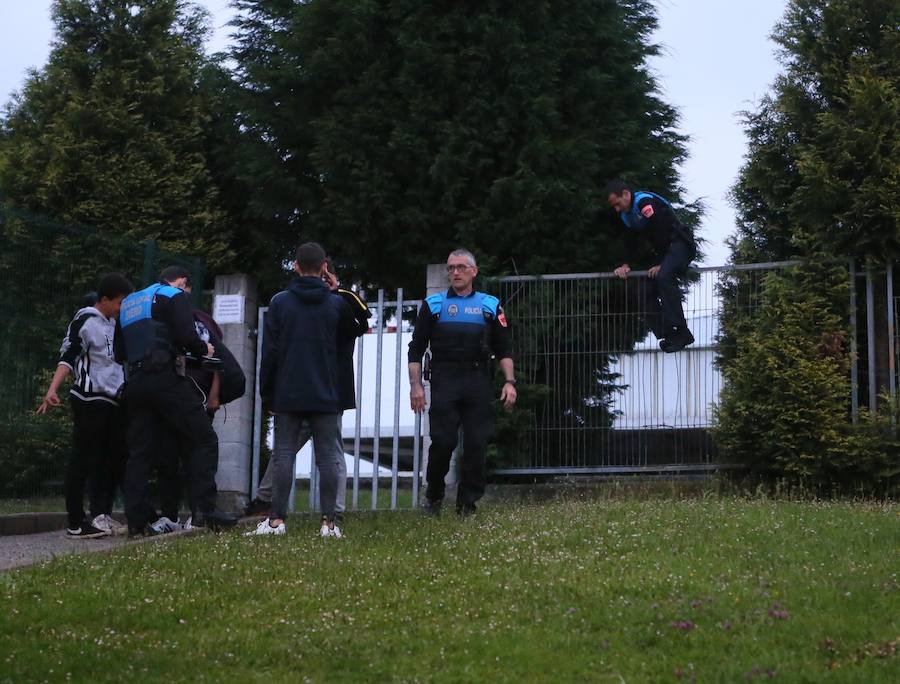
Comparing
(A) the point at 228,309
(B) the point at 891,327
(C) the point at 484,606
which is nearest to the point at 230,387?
(A) the point at 228,309

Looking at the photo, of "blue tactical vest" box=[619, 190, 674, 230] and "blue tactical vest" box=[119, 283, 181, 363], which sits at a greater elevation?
"blue tactical vest" box=[619, 190, 674, 230]

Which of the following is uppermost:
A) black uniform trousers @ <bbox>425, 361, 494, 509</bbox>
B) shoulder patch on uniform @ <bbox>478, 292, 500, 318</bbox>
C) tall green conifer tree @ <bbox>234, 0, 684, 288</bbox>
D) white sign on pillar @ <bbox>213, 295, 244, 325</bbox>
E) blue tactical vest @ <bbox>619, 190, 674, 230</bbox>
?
tall green conifer tree @ <bbox>234, 0, 684, 288</bbox>

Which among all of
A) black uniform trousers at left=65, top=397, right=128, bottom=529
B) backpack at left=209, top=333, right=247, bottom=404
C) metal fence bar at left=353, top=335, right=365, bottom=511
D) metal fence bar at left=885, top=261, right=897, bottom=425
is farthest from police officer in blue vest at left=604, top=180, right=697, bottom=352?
black uniform trousers at left=65, top=397, right=128, bottom=529

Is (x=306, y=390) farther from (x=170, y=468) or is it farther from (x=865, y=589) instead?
(x=865, y=589)

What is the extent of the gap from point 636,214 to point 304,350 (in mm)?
4195

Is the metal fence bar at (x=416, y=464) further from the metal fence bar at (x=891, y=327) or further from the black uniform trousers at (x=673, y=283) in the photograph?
the metal fence bar at (x=891, y=327)

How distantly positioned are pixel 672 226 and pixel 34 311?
19.5 ft

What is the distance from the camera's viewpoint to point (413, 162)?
561 inches

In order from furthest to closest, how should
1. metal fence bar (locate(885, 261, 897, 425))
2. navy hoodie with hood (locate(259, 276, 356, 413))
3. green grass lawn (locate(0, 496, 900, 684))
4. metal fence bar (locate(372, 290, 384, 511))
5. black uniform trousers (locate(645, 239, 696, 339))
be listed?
metal fence bar (locate(372, 290, 384, 511)) < black uniform trousers (locate(645, 239, 696, 339)) < metal fence bar (locate(885, 261, 897, 425)) < navy hoodie with hood (locate(259, 276, 356, 413)) < green grass lawn (locate(0, 496, 900, 684))

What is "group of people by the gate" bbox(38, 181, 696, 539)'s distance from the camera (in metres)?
10.2

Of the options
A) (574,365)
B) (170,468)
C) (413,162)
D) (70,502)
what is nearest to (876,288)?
(574,365)

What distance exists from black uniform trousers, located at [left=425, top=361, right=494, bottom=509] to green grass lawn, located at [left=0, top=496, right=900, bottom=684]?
4.51 ft

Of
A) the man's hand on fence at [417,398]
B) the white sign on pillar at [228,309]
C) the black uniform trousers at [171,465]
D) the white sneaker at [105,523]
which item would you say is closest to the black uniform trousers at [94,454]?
the white sneaker at [105,523]

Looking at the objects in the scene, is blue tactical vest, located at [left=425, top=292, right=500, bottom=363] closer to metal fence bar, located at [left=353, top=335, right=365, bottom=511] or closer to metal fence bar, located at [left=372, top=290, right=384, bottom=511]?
metal fence bar, located at [left=372, top=290, right=384, bottom=511]
